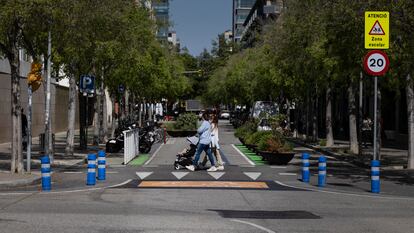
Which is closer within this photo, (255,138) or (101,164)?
(101,164)

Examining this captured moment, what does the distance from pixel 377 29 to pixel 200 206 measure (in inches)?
279

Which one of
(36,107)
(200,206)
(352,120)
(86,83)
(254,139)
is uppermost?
(86,83)

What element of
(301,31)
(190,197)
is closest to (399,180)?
(190,197)

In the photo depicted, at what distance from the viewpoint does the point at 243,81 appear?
63156mm

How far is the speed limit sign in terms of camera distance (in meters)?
16.8

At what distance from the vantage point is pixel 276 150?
24.0m

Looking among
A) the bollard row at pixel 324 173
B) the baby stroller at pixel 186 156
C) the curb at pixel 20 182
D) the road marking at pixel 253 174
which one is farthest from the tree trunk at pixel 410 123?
the curb at pixel 20 182

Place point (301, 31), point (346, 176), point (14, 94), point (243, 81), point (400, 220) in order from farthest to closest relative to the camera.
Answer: point (243, 81)
point (301, 31)
point (346, 176)
point (14, 94)
point (400, 220)

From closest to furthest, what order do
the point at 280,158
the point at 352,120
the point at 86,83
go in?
1. the point at 280,158
2. the point at 86,83
3. the point at 352,120

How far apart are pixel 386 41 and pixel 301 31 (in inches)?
638

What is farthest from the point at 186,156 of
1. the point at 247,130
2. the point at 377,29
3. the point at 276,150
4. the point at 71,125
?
the point at 247,130

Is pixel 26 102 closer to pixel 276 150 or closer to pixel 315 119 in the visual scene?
pixel 315 119

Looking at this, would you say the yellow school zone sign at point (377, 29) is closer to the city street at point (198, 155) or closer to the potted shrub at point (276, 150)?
the city street at point (198, 155)

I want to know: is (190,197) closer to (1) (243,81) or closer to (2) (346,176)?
(2) (346,176)
